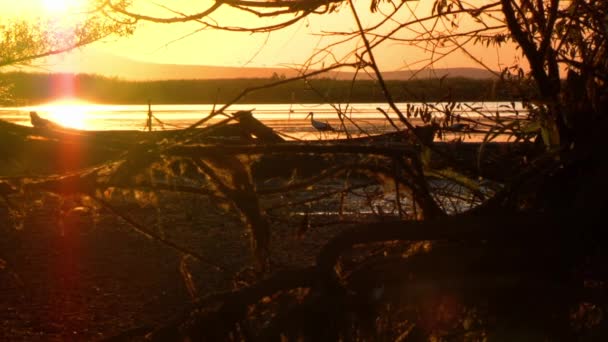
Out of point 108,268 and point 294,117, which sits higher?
point 108,268

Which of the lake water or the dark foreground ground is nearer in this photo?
the lake water

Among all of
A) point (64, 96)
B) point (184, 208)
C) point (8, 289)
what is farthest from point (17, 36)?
point (64, 96)

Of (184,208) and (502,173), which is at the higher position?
(502,173)

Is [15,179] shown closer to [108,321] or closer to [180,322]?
[180,322]

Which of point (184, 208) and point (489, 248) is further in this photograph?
point (184, 208)

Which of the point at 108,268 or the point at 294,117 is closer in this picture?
the point at 108,268

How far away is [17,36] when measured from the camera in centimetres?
2158

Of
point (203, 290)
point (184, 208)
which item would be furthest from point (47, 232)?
point (203, 290)

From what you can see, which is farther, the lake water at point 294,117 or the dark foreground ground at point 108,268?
the dark foreground ground at point 108,268

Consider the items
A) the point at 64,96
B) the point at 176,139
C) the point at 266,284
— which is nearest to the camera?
the point at 266,284

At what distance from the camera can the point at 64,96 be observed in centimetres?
8112

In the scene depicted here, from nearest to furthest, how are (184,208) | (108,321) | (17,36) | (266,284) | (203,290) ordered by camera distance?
1. (266,284)
2. (108,321)
3. (203,290)
4. (184,208)
5. (17,36)

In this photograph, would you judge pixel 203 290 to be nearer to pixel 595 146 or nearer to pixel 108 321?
pixel 108 321

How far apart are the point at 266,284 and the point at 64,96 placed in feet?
272
